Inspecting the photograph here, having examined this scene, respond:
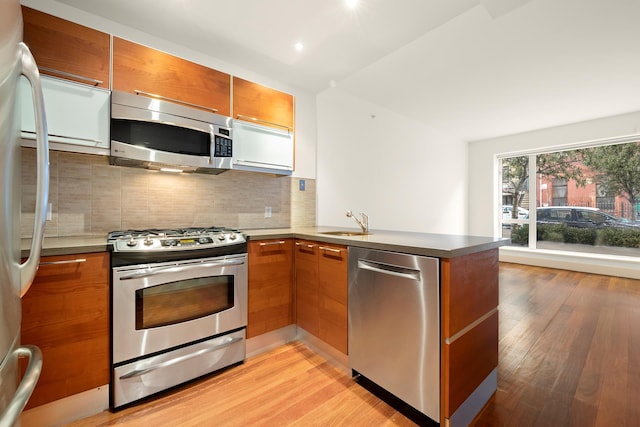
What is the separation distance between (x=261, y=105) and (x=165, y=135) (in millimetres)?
848

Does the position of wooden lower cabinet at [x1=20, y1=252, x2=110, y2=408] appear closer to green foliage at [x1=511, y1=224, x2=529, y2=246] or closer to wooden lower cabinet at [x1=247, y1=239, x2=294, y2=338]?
wooden lower cabinet at [x1=247, y1=239, x2=294, y2=338]

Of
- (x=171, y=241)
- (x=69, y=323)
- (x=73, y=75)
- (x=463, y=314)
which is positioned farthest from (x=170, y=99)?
(x=463, y=314)

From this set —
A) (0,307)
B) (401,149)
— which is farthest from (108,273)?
(401,149)

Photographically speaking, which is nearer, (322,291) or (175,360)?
(175,360)

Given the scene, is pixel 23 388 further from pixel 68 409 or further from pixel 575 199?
pixel 575 199

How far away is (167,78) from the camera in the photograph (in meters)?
1.93

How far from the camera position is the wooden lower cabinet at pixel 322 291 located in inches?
71.7

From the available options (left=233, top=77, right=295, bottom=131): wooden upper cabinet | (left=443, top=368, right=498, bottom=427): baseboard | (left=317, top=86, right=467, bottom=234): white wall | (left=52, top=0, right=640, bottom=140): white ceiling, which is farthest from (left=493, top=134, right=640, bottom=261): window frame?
(left=233, top=77, right=295, bottom=131): wooden upper cabinet

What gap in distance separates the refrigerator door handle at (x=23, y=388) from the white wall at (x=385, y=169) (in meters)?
2.59

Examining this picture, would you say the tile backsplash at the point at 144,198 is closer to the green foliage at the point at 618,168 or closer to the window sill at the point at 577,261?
the window sill at the point at 577,261

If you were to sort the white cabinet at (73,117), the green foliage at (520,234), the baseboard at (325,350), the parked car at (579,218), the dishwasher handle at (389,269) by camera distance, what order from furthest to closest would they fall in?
the green foliage at (520,234) < the parked car at (579,218) < the baseboard at (325,350) < the white cabinet at (73,117) < the dishwasher handle at (389,269)

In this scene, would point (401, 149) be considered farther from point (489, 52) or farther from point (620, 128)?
point (620, 128)

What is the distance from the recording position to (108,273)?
4.89ft

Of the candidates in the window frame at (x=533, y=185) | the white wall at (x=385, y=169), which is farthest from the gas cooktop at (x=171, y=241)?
the window frame at (x=533, y=185)
